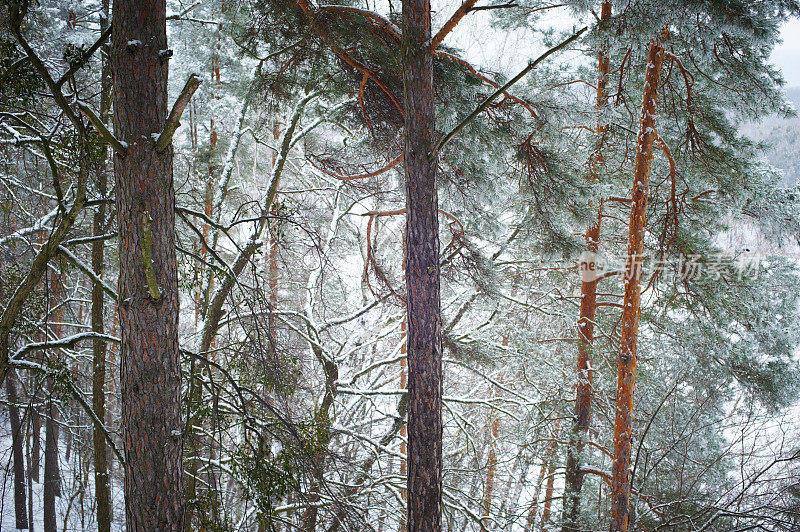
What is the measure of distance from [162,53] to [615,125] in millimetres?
5168

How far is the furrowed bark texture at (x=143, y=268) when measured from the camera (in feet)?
8.88

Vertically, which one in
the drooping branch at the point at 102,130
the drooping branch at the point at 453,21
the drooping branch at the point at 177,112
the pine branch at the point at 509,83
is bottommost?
the drooping branch at the point at 102,130

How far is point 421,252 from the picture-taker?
3.85 metres

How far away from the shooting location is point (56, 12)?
8953 mm

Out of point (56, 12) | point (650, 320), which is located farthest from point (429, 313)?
point (56, 12)

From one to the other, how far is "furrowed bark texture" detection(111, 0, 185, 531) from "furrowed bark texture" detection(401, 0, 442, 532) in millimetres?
1772

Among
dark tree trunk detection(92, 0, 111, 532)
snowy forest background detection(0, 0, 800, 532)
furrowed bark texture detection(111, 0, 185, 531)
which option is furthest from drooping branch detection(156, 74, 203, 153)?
dark tree trunk detection(92, 0, 111, 532)

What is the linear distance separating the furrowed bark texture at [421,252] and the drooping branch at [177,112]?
178cm

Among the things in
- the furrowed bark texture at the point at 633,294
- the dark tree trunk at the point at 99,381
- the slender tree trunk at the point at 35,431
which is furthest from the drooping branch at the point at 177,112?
the furrowed bark texture at the point at 633,294

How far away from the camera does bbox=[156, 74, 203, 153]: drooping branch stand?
2413 millimetres

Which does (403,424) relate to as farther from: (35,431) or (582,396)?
(35,431)

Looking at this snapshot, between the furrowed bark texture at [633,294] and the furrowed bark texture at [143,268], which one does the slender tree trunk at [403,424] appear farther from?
the furrowed bark texture at [143,268]

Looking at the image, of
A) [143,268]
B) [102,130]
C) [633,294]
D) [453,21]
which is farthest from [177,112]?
[633,294]

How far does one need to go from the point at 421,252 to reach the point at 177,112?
201cm
